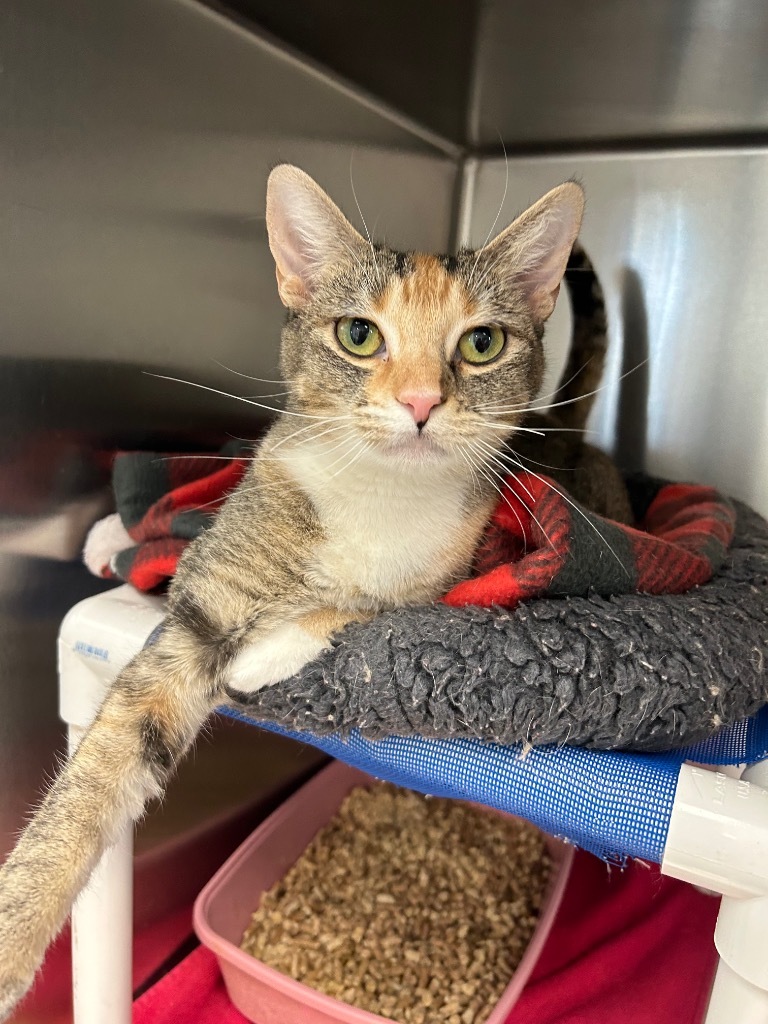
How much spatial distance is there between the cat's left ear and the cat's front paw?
869 mm

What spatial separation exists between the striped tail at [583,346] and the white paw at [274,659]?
2.26 ft

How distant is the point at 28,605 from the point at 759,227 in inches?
49.4

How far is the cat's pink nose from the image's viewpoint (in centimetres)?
72

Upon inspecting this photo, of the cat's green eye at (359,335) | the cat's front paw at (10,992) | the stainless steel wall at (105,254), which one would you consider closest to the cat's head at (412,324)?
the cat's green eye at (359,335)

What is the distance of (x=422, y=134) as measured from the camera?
4.51 ft

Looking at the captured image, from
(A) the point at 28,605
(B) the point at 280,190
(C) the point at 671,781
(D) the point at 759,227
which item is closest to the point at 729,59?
(D) the point at 759,227

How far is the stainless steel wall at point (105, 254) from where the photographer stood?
2.70 feet

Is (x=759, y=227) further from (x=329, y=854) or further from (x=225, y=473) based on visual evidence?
(x=329, y=854)

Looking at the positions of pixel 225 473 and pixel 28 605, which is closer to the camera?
pixel 28 605

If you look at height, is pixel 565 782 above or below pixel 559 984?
above

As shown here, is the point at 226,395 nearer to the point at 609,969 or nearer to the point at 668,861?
the point at 668,861

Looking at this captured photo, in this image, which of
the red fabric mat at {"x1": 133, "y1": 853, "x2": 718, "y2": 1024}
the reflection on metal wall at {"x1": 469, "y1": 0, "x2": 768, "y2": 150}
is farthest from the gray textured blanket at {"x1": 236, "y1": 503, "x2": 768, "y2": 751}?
the reflection on metal wall at {"x1": 469, "y1": 0, "x2": 768, "y2": 150}

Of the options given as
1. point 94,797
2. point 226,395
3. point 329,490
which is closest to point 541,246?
point 329,490

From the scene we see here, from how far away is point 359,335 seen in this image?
0.83 meters
